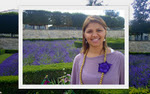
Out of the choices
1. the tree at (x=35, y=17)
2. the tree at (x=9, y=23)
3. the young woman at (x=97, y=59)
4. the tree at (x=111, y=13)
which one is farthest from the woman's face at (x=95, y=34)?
the tree at (x=9, y=23)

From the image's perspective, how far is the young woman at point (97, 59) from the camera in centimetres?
362

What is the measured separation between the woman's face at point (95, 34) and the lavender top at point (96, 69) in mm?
327

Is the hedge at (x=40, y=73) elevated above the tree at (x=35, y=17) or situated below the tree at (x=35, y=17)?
below

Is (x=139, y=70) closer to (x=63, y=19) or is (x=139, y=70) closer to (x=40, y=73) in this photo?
(x=63, y=19)

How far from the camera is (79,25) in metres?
3.84

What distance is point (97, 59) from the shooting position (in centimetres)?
371

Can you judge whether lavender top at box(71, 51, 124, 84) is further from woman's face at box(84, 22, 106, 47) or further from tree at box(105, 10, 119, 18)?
tree at box(105, 10, 119, 18)

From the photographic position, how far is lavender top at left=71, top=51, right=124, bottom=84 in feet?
11.9

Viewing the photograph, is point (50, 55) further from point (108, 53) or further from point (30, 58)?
point (108, 53)

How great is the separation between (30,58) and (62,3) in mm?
1567

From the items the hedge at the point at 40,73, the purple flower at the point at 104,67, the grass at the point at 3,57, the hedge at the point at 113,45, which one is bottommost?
the hedge at the point at 40,73

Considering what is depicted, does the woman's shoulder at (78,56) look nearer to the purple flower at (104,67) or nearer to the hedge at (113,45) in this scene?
the hedge at (113,45)

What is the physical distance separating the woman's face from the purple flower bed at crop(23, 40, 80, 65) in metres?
0.51

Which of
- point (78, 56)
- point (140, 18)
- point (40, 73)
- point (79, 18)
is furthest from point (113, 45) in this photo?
point (40, 73)
